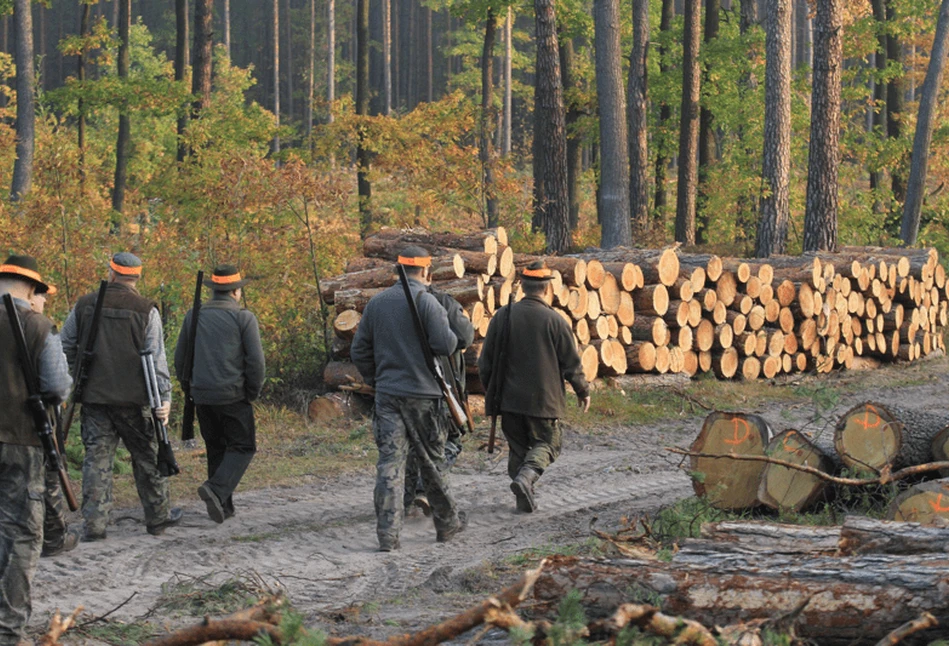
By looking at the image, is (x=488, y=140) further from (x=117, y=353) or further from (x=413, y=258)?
(x=117, y=353)

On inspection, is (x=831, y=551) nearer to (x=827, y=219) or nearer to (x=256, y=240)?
(x=256, y=240)

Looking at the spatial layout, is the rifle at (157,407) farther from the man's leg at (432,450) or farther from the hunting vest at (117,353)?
the man's leg at (432,450)

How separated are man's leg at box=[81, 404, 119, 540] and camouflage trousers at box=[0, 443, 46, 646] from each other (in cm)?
226

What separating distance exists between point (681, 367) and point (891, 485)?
26.4 feet

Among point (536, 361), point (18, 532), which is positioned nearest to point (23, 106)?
point (536, 361)

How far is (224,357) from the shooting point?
919 centimetres

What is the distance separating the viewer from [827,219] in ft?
68.0

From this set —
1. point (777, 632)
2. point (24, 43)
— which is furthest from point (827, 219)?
point (777, 632)

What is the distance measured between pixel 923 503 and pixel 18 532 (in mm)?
5212

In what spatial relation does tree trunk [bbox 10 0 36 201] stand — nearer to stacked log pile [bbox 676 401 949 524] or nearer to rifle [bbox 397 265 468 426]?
rifle [bbox 397 265 468 426]

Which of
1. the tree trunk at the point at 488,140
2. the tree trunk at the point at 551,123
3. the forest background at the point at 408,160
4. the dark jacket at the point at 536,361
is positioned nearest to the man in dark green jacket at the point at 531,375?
the dark jacket at the point at 536,361

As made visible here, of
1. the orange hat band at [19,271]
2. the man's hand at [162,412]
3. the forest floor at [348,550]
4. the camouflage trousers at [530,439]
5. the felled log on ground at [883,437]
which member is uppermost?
the orange hat band at [19,271]

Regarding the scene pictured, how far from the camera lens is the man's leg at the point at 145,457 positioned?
8.52 meters

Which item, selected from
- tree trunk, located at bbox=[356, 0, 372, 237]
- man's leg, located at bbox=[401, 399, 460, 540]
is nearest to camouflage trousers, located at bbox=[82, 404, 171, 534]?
man's leg, located at bbox=[401, 399, 460, 540]
